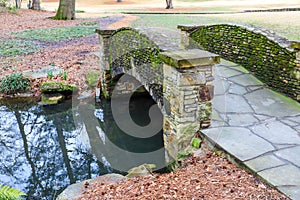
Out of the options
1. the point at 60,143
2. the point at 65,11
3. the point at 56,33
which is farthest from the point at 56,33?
the point at 60,143

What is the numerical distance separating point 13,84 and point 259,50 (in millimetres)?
7319

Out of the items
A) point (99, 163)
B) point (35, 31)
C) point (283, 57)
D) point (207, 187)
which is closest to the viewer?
point (207, 187)

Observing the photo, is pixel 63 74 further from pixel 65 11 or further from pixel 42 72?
pixel 65 11

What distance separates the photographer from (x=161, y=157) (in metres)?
6.90

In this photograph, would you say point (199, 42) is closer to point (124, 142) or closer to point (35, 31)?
point (124, 142)

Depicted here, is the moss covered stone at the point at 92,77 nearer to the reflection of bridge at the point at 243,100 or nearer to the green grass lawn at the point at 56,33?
the reflection of bridge at the point at 243,100

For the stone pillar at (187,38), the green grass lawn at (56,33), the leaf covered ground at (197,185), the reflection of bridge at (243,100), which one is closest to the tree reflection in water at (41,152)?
the leaf covered ground at (197,185)

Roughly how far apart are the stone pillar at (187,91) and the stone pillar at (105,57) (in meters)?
4.48

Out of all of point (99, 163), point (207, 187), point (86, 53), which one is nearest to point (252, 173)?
point (207, 187)

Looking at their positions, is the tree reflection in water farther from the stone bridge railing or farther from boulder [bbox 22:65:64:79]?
the stone bridge railing

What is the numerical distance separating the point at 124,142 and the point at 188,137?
3.04 meters

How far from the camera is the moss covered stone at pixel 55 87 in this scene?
9.93 meters

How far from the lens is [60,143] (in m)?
7.72

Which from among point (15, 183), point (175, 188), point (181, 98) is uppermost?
point (181, 98)
